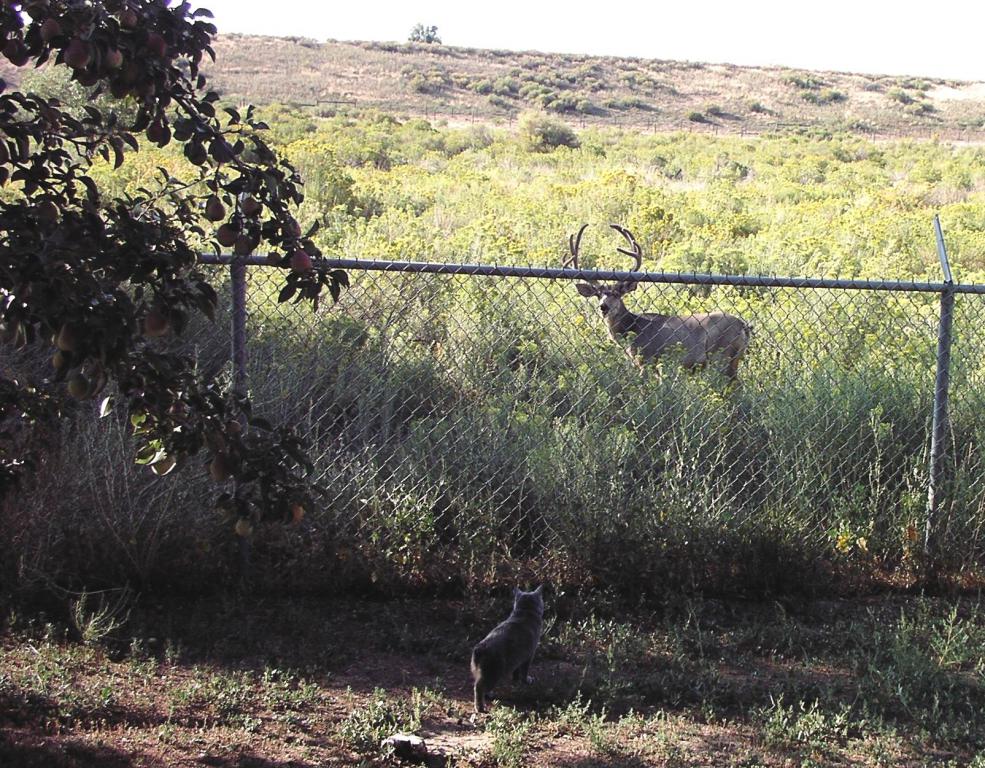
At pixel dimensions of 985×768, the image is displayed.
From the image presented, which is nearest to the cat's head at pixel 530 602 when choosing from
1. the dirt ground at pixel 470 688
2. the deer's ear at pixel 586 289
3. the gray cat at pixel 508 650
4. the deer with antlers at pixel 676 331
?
the gray cat at pixel 508 650

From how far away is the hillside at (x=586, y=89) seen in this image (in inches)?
2156

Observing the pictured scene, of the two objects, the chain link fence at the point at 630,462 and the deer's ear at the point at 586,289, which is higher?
the deer's ear at the point at 586,289

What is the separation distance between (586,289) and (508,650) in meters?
6.34

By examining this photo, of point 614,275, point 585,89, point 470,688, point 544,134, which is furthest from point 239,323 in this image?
point 585,89

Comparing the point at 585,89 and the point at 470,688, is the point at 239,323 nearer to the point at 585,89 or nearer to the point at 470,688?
the point at 470,688

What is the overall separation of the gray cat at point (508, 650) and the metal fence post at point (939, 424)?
229 centimetres

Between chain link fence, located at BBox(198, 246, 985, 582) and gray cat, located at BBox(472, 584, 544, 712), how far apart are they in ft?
2.75

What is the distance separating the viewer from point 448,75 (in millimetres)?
60750

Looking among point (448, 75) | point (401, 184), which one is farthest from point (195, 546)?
point (448, 75)

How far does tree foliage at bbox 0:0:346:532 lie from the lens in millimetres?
2145

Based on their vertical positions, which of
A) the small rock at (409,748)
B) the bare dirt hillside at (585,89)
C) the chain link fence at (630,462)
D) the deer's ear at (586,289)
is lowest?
the small rock at (409,748)

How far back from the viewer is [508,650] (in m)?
4.25

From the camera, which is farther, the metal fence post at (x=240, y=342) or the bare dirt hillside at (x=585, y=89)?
the bare dirt hillside at (x=585, y=89)

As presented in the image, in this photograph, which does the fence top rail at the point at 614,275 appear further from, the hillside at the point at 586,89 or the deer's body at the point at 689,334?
the hillside at the point at 586,89
